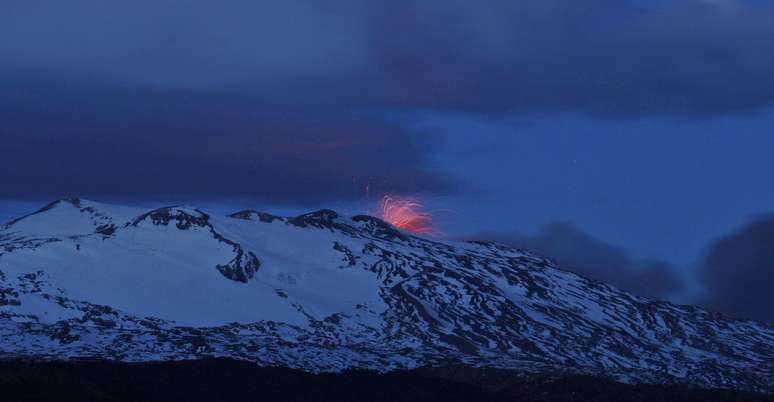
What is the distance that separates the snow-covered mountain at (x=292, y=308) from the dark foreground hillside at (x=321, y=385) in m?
12.7

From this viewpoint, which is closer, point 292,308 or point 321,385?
point 321,385

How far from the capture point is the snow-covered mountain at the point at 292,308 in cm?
12669

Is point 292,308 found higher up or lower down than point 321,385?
higher up

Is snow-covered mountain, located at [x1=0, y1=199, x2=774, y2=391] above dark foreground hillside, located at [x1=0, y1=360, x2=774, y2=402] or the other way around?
above

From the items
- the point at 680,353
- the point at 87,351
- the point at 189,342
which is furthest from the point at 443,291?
the point at 87,351

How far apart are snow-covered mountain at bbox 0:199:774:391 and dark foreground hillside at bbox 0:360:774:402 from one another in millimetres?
12679

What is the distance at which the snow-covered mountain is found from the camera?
127m

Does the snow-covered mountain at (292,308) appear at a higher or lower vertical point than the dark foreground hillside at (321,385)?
higher

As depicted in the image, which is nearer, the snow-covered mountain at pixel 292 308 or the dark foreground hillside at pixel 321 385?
the dark foreground hillside at pixel 321 385

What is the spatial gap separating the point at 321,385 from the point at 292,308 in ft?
198

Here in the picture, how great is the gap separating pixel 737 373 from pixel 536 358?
125 ft

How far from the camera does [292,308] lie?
155m

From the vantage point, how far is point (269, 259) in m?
176

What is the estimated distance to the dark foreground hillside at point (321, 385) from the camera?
83500 millimetres
